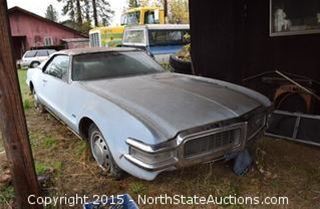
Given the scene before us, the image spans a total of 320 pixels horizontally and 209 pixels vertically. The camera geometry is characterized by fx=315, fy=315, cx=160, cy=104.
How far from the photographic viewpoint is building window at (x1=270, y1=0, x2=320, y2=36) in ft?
15.1

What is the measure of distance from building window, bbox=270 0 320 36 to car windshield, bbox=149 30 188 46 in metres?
7.61

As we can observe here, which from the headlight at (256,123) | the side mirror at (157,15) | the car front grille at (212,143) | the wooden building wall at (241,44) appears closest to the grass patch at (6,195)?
the car front grille at (212,143)

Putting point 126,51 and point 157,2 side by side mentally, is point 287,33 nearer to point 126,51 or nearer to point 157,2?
point 126,51

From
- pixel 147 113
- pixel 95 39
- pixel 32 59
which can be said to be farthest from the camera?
pixel 32 59

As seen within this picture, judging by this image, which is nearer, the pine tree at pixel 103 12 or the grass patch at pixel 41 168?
the grass patch at pixel 41 168

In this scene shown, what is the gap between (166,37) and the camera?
501 inches

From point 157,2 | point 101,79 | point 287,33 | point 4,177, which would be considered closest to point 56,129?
point 101,79

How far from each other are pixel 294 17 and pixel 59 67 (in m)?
3.66

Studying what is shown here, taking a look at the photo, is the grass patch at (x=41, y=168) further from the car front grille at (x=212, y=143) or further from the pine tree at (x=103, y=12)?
the pine tree at (x=103, y=12)

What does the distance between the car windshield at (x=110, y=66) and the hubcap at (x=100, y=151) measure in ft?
2.98

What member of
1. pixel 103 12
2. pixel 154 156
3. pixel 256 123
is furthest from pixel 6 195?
pixel 103 12

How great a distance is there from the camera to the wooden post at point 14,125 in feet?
7.49

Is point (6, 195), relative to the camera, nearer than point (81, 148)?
Yes

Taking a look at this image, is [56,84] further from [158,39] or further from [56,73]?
[158,39]
